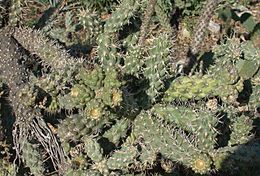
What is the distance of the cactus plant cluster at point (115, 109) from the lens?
2863 mm

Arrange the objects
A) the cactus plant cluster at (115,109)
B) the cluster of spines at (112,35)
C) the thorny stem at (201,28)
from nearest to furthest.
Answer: the cactus plant cluster at (115,109) → the cluster of spines at (112,35) → the thorny stem at (201,28)

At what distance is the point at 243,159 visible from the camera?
312 centimetres

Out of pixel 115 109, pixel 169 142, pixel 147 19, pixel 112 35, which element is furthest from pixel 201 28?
pixel 115 109

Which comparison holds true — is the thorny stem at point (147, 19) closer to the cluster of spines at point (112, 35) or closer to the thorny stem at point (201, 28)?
the cluster of spines at point (112, 35)

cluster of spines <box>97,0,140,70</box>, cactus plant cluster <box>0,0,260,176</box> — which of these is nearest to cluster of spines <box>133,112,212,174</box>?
cactus plant cluster <box>0,0,260,176</box>

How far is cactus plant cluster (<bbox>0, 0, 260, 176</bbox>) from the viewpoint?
286 centimetres

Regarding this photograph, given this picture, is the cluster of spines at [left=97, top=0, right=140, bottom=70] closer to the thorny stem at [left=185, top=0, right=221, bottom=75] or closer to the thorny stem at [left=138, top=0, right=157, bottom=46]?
the thorny stem at [left=138, top=0, right=157, bottom=46]

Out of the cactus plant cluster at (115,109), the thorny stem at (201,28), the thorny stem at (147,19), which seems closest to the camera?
the cactus plant cluster at (115,109)

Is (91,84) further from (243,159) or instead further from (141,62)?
(243,159)

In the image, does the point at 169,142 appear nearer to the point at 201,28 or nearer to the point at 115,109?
the point at 115,109

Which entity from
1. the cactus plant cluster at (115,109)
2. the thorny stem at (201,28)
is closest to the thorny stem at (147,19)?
the cactus plant cluster at (115,109)

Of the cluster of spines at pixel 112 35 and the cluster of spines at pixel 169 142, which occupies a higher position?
the cluster of spines at pixel 112 35

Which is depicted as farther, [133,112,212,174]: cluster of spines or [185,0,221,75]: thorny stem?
[185,0,221,75]: thorny stem

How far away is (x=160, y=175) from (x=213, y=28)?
122 inches
